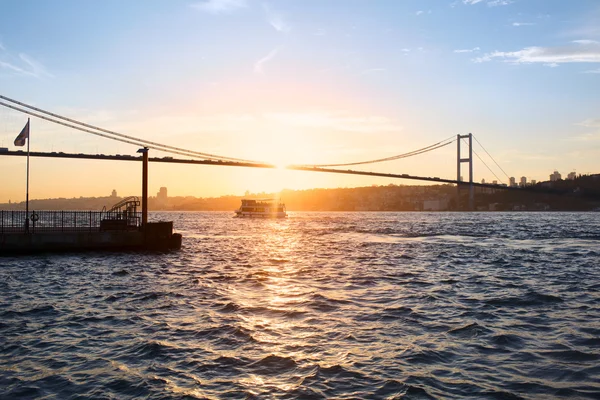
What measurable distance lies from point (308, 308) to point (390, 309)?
86.8 inches

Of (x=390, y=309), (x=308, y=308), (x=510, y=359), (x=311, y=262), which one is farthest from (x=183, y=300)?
(x=311, y=262)

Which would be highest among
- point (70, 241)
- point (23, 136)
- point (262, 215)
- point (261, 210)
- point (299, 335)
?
point (23, 136)

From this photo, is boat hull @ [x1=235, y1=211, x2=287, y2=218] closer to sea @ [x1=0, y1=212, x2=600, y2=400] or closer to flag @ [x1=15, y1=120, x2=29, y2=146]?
flag @ [x1=15, y1=120, x2=29, y2=146]

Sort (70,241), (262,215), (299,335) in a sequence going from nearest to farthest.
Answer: (299,335), (70,241), (262,215)

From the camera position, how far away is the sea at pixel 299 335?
754cm

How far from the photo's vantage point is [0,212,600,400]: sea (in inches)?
297

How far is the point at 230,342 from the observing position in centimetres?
998

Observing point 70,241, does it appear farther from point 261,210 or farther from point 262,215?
point 262,215

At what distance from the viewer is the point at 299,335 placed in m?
10.5

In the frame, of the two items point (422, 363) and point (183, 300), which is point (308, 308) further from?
point (422, 363)

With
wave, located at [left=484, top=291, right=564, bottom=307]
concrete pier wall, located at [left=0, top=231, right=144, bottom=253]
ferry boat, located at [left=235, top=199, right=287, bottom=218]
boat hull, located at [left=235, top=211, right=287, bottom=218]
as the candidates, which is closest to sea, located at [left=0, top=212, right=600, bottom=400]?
wave, located at [left=484, top=291, right=564, bottom=307]

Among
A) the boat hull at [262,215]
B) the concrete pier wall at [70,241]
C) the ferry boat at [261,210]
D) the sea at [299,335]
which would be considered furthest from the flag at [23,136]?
the boat hull at [262,215]

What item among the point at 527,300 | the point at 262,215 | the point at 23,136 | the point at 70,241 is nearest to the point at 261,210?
the point at 262,215

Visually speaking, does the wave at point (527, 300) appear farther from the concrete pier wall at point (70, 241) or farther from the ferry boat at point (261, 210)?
the ferry boat at point (261, 210)
